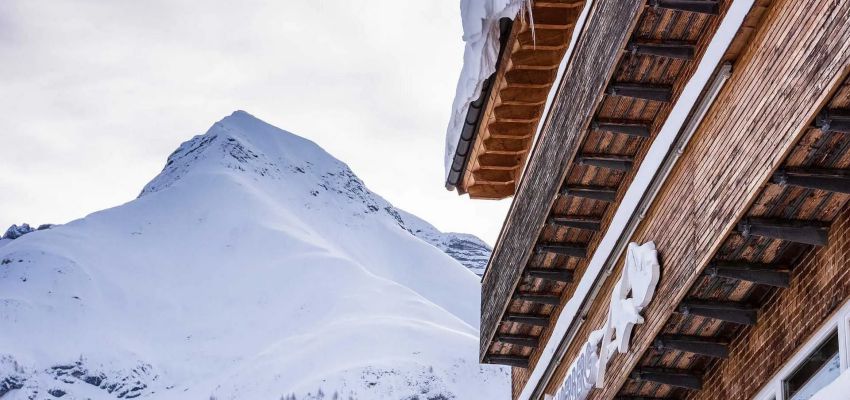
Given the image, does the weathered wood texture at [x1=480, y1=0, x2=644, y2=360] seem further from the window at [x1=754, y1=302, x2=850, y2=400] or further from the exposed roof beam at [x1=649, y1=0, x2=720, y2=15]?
the window at [x1=754, y1=302, x2=850, y2=400]

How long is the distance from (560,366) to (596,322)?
2131mm

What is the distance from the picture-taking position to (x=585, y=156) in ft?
41.9

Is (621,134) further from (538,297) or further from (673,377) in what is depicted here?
(538,297)

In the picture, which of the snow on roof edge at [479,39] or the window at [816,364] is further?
the snow on roof edge at [479,39]

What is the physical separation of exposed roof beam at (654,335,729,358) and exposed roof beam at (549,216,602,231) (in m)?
2.82

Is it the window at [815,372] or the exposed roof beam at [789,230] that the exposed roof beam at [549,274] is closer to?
the window at [815,372]

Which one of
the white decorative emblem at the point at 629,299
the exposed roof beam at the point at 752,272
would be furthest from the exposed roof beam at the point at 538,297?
the exposed roof beam at the point at 752,272

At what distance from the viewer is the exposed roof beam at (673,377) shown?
39.4 feet

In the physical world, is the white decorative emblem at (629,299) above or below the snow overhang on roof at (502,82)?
below

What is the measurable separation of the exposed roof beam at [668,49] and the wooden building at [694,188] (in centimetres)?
2

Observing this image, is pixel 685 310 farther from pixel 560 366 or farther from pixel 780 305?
pixel 560 366

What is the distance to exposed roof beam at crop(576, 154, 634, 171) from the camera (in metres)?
12.8

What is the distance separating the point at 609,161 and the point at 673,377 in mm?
2042

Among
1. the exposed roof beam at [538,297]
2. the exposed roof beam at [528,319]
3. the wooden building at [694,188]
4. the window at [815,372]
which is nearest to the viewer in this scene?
the wooden building at [694,188]
